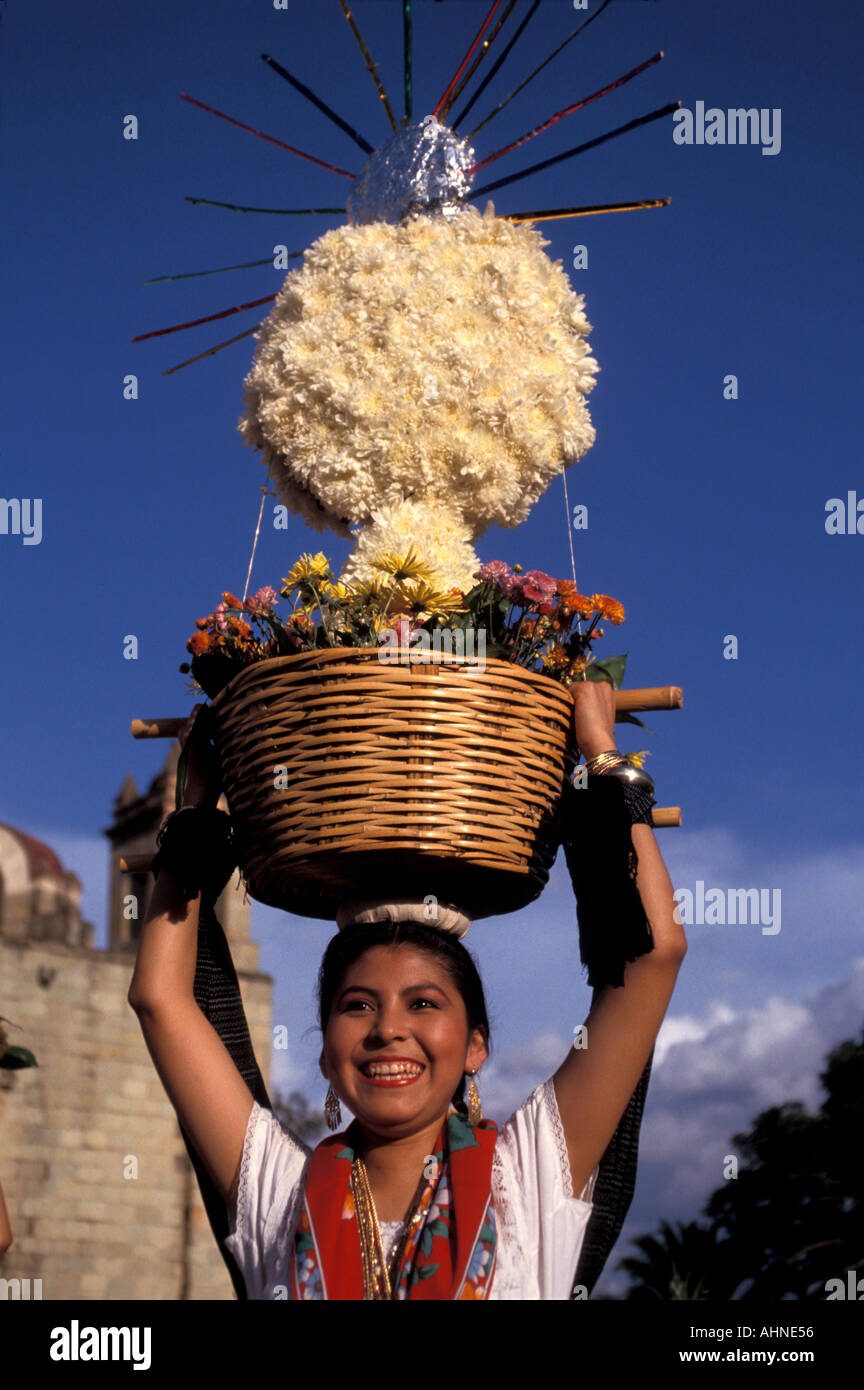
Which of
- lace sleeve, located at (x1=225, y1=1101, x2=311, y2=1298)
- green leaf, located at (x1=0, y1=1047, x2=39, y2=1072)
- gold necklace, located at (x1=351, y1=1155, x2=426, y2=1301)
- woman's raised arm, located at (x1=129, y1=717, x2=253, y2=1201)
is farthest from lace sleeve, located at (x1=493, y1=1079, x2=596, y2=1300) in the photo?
green leaf, located at (x1=0, y1=1047, x2=39, y2=1072)

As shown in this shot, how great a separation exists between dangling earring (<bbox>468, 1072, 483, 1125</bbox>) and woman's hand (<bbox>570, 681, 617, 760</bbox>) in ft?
2.45

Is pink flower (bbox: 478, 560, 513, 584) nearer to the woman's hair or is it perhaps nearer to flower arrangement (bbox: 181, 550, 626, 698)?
flower arrangement (bbox: 181, 550, 626, 698)

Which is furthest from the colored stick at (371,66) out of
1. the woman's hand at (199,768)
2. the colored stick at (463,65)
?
the woman's hand at (199,768)

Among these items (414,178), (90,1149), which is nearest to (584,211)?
(414,178)

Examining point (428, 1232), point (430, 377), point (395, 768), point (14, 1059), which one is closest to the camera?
point (395, 768)

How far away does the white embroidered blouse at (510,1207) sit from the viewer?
2.69 m

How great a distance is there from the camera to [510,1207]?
2746 millimetres

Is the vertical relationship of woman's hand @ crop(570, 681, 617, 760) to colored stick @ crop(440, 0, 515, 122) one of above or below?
below

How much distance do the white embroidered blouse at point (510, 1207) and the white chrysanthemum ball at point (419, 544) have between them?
106cm

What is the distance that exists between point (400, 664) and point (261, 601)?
0.41m

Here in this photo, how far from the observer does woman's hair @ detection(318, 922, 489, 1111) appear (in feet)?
9.67

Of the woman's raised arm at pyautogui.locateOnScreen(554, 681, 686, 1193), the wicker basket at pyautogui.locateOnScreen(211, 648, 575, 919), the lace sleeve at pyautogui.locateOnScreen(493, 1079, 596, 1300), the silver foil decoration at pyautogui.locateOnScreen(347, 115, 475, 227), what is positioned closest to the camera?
Answer: the wicker basket at pyautogui.locateOnScreen(211, 648, 575, 919)

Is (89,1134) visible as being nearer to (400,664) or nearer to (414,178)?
(414,178)

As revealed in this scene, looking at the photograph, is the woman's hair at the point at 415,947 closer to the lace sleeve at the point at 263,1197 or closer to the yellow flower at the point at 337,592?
the lace sleeve at the point at 263,1197
